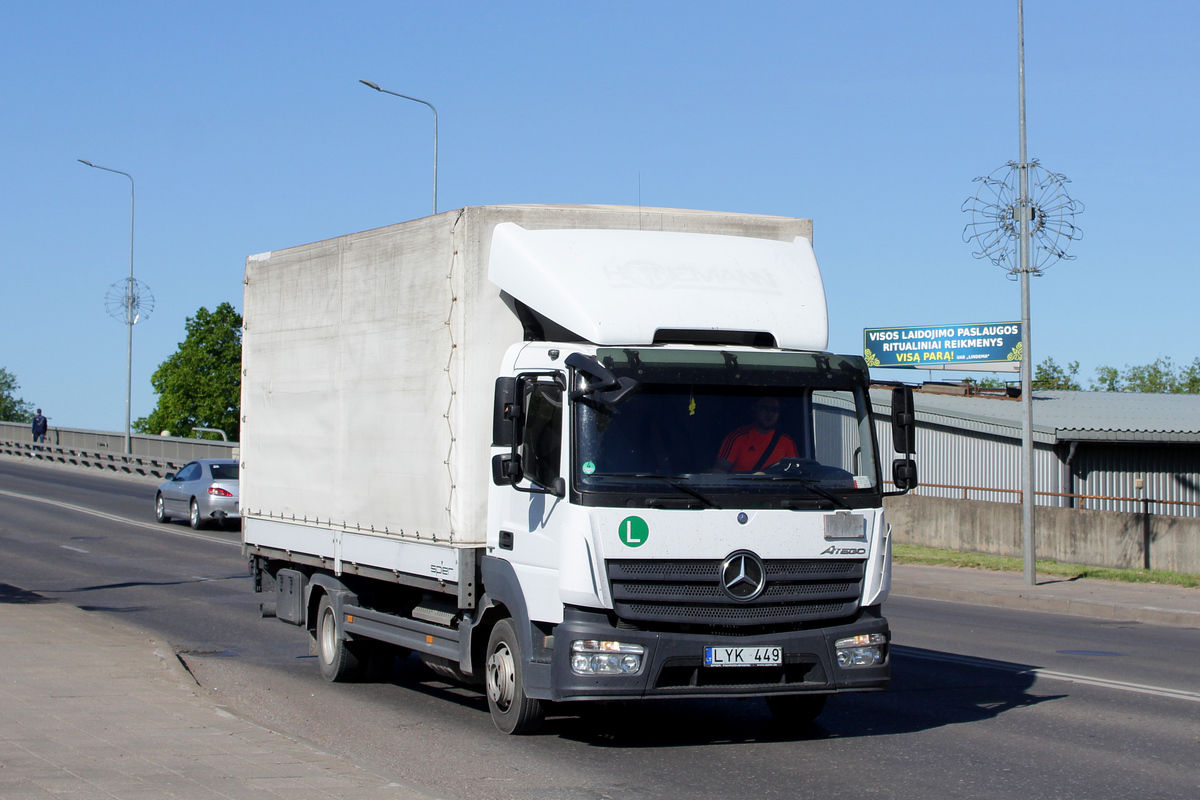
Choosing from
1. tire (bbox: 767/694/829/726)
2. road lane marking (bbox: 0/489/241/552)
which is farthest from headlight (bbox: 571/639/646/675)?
road lane marking (bbox: 0/489/241/552)

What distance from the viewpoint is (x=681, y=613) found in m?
7.46

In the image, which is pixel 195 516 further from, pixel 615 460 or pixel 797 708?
pixel 615 460

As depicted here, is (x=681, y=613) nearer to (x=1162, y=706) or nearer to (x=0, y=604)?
(x=1162, y=706)

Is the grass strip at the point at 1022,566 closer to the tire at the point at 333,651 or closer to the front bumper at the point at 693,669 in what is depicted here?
the tire at the point at 333,651

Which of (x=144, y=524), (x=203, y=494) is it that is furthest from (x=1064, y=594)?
(x=144, y=524)

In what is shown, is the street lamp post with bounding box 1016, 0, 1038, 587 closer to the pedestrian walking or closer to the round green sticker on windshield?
the round green sticker on windshield

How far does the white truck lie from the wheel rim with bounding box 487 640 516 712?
0.8 inches

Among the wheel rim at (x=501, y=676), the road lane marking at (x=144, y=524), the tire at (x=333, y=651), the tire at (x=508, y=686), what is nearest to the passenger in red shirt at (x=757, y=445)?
the tire at (x=508, y=686)

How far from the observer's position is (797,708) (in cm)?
857

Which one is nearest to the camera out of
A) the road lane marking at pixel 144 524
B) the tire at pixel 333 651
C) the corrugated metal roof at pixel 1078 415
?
the tire at pixel 333 651

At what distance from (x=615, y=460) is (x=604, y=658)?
1.10 m

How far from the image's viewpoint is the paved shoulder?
16875 millimetres

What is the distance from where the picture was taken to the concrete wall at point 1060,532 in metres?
21.5

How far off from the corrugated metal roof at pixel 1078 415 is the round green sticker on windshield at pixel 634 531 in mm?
20683
